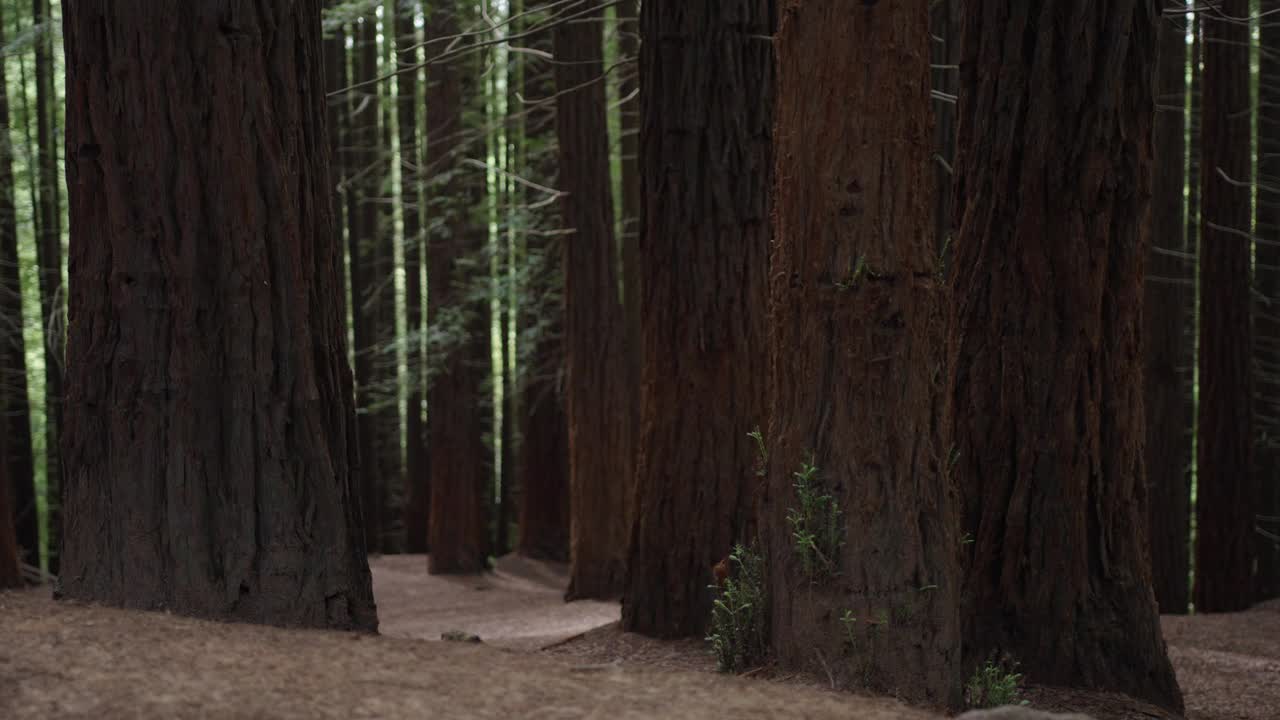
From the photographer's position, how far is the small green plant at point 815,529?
15.8 feet

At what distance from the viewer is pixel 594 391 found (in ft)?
44.5

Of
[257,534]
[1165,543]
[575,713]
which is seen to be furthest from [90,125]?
[1165,543]

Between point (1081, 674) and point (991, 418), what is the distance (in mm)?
1367

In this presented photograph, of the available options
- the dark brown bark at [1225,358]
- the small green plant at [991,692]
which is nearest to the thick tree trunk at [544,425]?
the dark brown bark at [1225,358]

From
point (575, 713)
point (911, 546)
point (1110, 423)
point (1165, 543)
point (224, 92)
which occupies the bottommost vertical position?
point (1165, 543)

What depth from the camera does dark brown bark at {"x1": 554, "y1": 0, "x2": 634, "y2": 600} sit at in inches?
534

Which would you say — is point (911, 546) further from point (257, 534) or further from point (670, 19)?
point (670, 19)

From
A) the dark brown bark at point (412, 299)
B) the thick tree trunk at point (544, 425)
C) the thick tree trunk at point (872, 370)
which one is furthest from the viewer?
the dark brown bark at point (412, 299)

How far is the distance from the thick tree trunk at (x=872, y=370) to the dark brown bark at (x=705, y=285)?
3.00 metres

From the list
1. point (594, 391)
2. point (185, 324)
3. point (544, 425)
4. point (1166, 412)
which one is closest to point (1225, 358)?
point (1166, 412)

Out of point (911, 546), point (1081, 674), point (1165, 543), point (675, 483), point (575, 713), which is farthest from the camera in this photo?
point (1165, 543)

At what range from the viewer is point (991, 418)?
248 inches

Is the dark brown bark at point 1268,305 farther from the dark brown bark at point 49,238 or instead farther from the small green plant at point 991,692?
the dark brown bark at point 49,238

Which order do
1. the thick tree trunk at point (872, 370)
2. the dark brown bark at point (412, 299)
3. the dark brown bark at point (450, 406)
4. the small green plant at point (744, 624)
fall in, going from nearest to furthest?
1. the thick tree trunk at point (872, 370)
2. the small green plant at point (744, 624)
3. the dark brown bark at point (450, 406)
4. the dark brown bark at point (412, 299)
